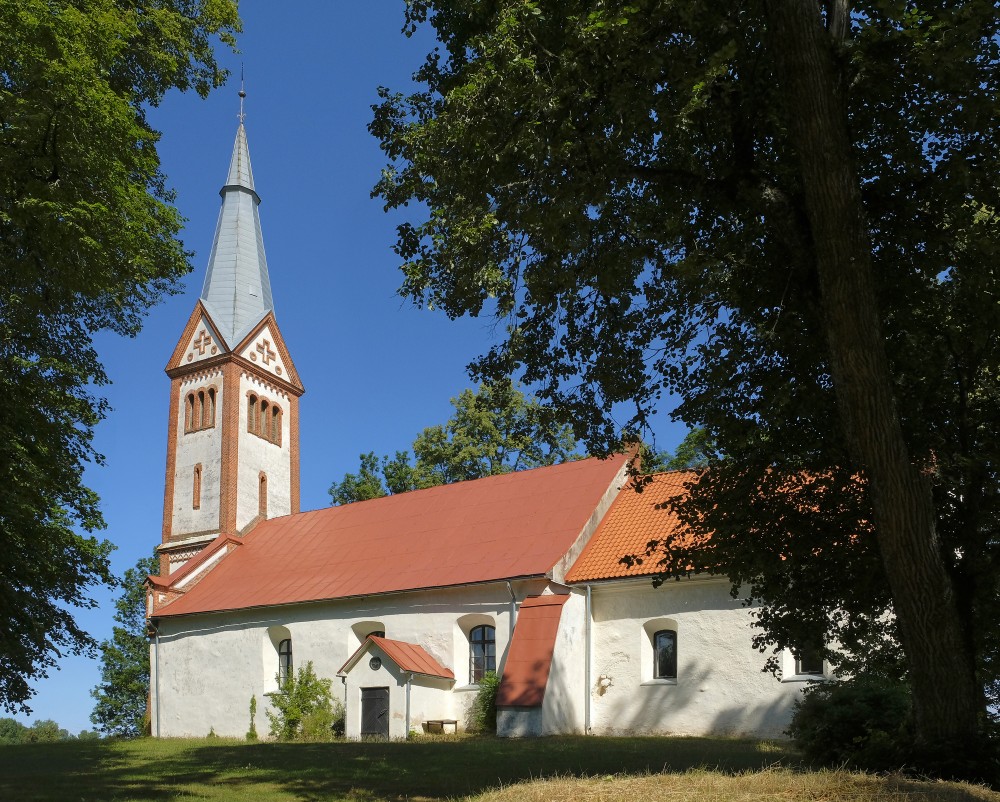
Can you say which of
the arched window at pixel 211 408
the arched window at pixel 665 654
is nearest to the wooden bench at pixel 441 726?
the arched window at pixel 665 654

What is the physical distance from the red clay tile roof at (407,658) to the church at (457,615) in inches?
2.1

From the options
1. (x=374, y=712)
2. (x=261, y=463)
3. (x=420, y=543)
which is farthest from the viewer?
(x=261, y=463)

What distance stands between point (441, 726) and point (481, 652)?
6.37 ft

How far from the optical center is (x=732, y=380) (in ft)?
34.5

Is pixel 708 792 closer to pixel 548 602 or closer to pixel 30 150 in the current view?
pixel 30 150

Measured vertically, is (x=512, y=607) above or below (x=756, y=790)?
above

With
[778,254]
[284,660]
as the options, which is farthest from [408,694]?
[778,254]

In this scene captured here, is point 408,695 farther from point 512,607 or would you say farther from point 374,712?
point 512,607

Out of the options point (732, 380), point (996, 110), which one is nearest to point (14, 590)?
point (732, 380)

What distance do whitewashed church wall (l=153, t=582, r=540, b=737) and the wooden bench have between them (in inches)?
13.6

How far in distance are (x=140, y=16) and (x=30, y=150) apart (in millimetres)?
2640

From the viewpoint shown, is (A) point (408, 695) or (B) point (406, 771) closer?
(B) point (406, 771)

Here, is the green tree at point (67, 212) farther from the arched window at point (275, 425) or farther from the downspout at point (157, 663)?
the arched window at point (275, 425)

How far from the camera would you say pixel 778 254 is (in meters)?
9.84
